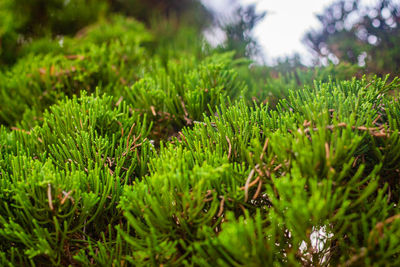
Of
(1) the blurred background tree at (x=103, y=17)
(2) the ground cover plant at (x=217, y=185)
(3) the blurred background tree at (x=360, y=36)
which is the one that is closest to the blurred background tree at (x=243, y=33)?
(1) the blurred background tree at (x=103, y=17)

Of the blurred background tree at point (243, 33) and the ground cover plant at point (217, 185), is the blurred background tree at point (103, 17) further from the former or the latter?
the ground cover plant at point (217, 185)

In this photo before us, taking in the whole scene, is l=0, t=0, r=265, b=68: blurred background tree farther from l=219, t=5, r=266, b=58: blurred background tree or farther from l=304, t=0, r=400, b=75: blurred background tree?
l=304, t=0, r=400, b=75: blurred background tree

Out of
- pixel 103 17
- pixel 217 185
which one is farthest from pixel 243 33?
pixel 217 185

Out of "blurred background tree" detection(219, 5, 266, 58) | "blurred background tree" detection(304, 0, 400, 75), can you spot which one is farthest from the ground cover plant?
"blurred background tree" detection(219, 5, 266, 58)

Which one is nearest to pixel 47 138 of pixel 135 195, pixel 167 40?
pixel 135 195

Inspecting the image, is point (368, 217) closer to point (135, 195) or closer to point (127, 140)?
point (135, 195)

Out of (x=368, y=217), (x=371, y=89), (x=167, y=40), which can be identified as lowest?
(x=368, y=217)

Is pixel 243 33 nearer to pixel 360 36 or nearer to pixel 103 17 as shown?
pixel 360 36
